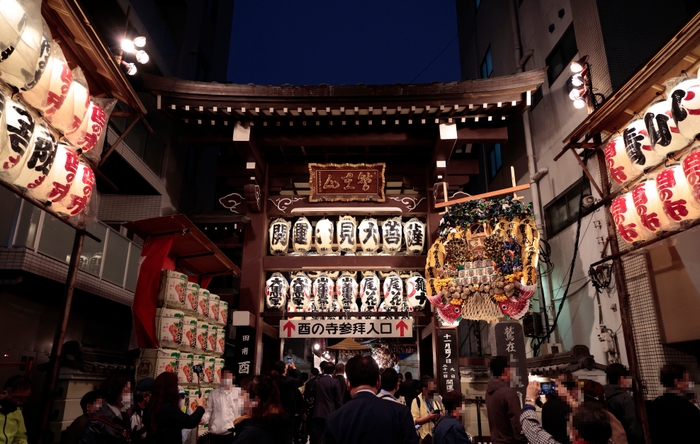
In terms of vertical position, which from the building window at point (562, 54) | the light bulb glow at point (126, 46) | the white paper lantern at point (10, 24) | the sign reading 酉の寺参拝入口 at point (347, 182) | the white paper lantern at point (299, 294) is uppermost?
the building window at point (562, 54)

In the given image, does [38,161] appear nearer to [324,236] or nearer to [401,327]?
[324,236]

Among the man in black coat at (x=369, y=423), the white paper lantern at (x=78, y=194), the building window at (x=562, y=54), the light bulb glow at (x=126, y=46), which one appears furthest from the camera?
the building window at (x=562, y=54)

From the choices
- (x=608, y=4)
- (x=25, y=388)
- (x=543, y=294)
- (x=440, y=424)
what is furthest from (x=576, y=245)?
(x=25, y=388)

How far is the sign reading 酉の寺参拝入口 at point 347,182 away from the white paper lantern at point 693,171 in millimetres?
8534

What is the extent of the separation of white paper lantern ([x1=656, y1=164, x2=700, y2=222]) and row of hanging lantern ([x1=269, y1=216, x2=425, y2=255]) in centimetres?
748

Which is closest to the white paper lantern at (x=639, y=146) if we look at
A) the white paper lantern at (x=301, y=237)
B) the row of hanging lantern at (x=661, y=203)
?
the row of hanging lantern at (x=661, y=203)

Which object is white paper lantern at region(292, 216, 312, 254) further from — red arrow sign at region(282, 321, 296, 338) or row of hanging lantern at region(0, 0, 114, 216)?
row of hanging lantern at region(0, 0, 114, 216)

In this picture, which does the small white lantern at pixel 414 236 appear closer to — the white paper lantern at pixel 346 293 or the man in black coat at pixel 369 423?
the white paper lantern at pixel 346 293

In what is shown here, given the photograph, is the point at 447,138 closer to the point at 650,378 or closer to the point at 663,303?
the point at 663,303

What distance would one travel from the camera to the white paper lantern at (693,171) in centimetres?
570

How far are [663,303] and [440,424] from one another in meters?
6.50

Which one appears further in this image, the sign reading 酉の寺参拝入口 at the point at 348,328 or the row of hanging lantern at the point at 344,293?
the row of hanging lantern at the point at 344,293

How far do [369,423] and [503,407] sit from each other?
3517 millimetres

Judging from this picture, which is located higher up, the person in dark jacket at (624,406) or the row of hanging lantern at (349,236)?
the row of hanging lantern at (349,236)
